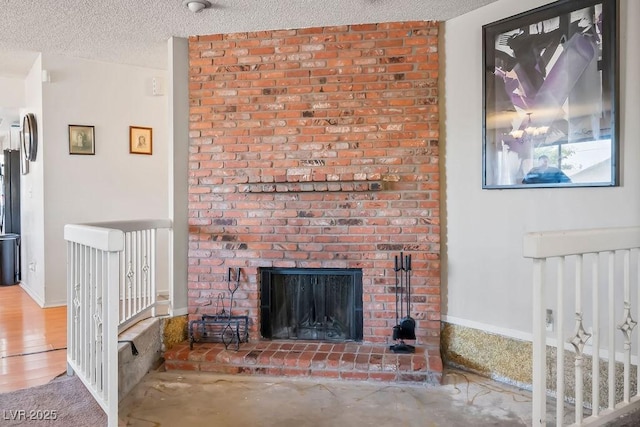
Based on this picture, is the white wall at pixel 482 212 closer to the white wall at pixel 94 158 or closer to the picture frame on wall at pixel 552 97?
the picture frame on wall at pixel 552 97

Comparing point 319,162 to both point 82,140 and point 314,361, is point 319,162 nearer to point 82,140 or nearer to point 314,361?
point 314,361

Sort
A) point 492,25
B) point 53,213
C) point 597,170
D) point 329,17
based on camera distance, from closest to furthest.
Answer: point 597,170 < point 492,25 < point 329,17 < point 53,213

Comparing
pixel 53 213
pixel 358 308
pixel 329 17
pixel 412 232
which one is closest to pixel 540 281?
pixel 412 232

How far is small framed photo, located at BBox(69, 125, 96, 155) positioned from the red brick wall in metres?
1.44

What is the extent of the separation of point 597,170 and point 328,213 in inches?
65.6

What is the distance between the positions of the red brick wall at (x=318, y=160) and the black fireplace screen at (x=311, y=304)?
0.08 metres

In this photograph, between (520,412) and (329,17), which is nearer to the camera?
(520,412)

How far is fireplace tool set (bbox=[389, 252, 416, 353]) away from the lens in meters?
3.09

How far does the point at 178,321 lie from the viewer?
11.2 ft

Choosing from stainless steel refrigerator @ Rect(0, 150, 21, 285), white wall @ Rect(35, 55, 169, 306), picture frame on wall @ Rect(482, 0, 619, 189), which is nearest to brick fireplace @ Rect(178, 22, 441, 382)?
picture frame on wall @ Rect(482, 0, 619, 189)

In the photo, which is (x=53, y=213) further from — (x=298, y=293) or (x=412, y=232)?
(x=412, y=232)

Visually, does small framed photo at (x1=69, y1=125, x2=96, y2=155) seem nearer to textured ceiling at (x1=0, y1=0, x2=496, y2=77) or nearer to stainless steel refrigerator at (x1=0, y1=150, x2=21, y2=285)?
textured ceiling at (x1=0, y1=0, x2=496, y2=77)

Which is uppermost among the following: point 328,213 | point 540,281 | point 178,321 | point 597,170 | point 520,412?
point 597,170

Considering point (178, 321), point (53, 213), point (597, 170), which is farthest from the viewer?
point (53, 213)
